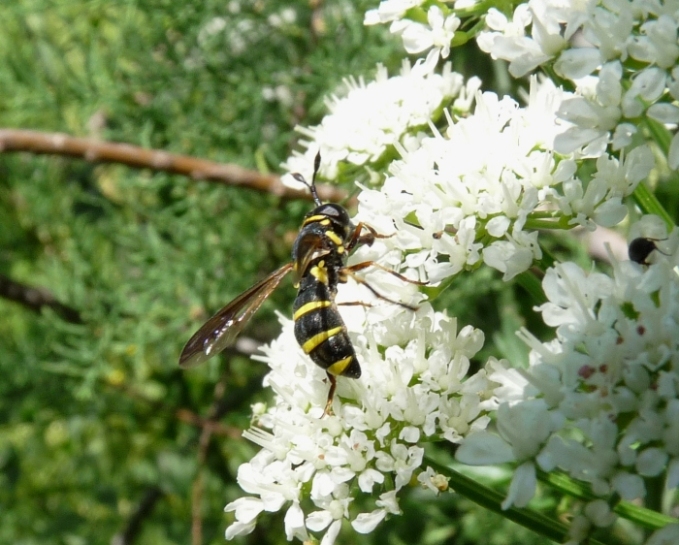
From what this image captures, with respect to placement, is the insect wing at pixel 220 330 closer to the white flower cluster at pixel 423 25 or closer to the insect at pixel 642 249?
the white flower cluster at pixel 423 25

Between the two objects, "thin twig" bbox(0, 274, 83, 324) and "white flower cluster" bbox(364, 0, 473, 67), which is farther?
"thin twig" bbox(0, 274, 83, 324)

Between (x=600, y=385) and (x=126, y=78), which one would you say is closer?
(x=600, y=385)

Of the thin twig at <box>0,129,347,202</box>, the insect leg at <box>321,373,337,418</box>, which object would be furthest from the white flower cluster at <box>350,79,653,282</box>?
the thin twig at <box>0,129,347,202</box>

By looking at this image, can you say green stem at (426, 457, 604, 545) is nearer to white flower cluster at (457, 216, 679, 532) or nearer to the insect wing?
white flower cluster at (457, 216, 679, 532)

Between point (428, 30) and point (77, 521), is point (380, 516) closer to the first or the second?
point (428, 30)

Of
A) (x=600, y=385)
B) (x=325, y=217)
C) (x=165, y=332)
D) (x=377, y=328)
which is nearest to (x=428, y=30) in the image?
(x=325, y=217)

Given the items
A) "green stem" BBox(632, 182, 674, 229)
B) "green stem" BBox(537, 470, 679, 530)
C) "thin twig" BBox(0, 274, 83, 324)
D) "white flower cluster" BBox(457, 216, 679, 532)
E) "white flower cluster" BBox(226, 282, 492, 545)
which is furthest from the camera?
"thin twig" BBox(0, 274, 83, 324)

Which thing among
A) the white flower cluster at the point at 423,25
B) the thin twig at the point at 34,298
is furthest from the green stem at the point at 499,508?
the thin twig at the point at 34,298
